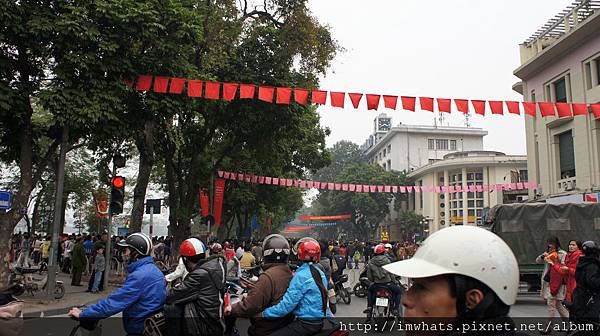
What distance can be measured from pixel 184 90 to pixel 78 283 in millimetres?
7160

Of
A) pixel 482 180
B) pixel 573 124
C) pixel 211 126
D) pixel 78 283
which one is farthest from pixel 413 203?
pixel 78 283

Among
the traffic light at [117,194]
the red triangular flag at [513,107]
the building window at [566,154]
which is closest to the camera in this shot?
the traffic light at [117,194]

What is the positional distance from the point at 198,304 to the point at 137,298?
1.62 ft

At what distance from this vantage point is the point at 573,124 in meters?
23.1

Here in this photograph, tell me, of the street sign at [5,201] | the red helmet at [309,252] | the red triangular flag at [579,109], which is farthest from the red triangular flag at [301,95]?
the red helmet at [309,252]

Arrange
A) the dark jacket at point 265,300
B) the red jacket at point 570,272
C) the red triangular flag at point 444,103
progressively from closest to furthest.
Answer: the dark jacket at point 265,300 → the red jacket at point 570,272 → the red triangular flag at point 444,103

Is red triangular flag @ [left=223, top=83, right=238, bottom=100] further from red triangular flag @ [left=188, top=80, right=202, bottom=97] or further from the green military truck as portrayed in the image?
the green military truck

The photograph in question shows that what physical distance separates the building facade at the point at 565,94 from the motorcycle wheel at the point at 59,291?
65.6 feet

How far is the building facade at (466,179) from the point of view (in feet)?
166

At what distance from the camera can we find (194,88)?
13016 mm

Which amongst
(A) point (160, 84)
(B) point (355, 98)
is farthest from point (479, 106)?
(A) point (160, 84)

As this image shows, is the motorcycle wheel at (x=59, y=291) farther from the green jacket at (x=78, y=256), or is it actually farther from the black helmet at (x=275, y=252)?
the black helmet at (x=275, y=252)

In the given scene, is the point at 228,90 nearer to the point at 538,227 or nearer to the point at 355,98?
the point at 355,98

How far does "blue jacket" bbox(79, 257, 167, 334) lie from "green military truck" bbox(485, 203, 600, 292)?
38.6 feet
